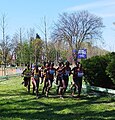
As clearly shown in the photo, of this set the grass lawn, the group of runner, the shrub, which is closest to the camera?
the grass lawn

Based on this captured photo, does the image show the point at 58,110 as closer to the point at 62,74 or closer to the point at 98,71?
the point at 62,74

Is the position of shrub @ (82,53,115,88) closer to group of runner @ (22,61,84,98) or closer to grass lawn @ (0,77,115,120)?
group of runner @ (22,61,84,98)

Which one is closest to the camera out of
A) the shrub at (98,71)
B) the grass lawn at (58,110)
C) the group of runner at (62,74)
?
the grass lawn at (58,110)

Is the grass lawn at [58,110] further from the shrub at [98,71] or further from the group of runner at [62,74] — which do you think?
the shrub at [98,71]

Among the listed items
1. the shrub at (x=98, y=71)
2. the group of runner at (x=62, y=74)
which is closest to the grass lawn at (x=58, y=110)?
the group of runner at (x=62, y=74)

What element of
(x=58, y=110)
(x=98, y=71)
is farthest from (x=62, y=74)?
(x=58, y=110)

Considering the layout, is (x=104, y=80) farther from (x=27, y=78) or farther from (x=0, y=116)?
(x=0, y=116)

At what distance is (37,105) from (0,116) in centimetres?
307

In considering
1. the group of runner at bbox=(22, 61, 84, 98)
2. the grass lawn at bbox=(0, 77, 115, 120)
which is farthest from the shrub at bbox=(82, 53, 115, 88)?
the grass lawn at bbox=(0, 77, 115, 120)

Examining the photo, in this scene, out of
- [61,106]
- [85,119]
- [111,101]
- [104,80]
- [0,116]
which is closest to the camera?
[85,119]

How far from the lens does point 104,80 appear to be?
776 inches

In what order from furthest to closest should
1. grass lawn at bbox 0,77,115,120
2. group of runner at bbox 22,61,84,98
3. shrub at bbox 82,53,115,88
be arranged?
1. shrub at bbox 82,53,115,88
2. group of runner at bbox 22,61,84,98
3. grass lawn at bbox 0,77,115,120

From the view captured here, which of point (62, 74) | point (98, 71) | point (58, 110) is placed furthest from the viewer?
point (98, 71)

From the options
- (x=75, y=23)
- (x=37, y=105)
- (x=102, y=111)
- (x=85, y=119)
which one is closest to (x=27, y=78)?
(x=37, y=105)
